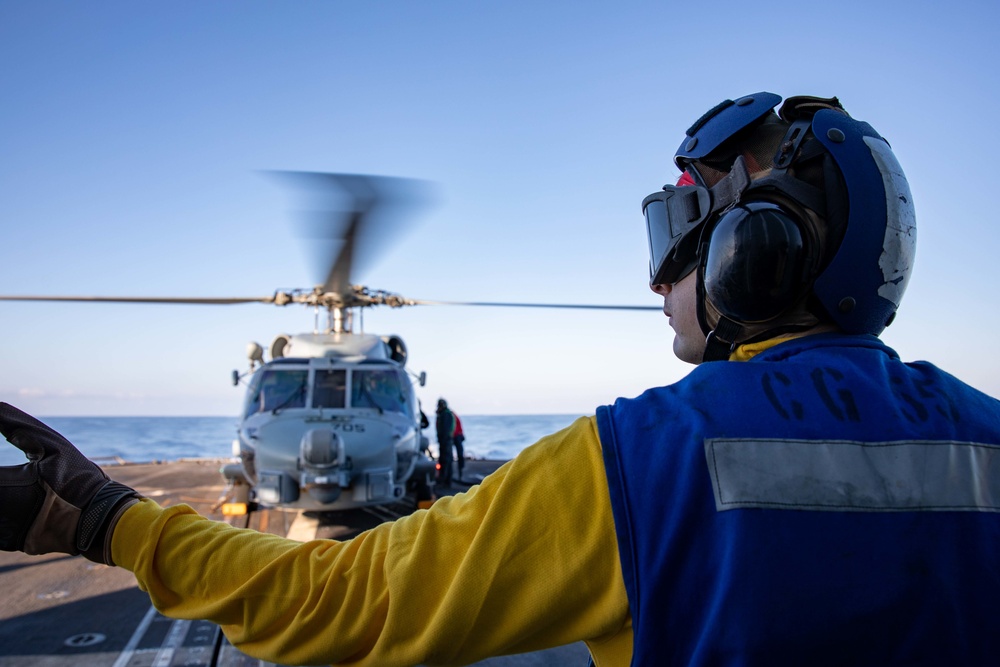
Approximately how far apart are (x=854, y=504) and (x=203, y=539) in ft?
3.94

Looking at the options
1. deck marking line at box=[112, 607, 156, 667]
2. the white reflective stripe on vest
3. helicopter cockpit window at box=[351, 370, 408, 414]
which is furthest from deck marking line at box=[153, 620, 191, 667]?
the white reflective stripe on vest

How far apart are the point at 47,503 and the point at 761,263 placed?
1.52m

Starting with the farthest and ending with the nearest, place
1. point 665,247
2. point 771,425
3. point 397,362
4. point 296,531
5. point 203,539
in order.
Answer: point 397,362 → point 296,531 → point 665,247 → point 203,539 → point 771,425

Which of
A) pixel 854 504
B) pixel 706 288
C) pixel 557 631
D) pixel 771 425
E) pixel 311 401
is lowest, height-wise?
pixel 311 401

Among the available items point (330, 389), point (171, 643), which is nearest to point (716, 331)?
point (171, 643)

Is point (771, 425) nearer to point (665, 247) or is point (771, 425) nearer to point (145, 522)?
point (665, 247)

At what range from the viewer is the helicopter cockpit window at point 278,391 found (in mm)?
8180

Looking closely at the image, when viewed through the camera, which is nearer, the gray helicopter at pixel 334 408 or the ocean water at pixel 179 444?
the gray helicopter at pixel 334 408

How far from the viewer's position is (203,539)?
3.87 ft

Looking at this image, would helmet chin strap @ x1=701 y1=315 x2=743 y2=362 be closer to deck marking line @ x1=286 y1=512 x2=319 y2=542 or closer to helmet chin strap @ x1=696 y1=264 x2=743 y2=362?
helmet chin strap @ x1=696 y1=264 x2=743 y2=362

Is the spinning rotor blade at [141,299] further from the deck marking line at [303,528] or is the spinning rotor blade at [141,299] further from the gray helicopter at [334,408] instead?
the deck marking line at [303,528]

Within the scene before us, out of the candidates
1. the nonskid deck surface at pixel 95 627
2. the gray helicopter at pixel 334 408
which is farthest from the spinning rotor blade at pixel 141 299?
the nonskid deck surface at pixel 95 627

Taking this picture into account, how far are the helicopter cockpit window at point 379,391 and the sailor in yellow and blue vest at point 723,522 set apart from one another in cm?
721

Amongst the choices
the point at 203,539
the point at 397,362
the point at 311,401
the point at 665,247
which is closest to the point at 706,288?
the point at 665,247
